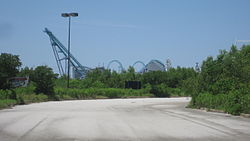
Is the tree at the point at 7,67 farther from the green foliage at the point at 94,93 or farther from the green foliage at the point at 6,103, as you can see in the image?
the green foliage at the point at 94,93

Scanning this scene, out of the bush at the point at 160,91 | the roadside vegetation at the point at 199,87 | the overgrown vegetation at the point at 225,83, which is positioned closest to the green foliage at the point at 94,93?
the roadside vegetation at the point at 199,87

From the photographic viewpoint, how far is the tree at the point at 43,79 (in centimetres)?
5519

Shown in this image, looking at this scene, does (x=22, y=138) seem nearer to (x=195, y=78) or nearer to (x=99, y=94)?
(x=195, y=78)

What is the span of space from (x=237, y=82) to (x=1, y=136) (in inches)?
849

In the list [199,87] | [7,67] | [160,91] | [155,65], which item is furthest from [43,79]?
[155,65]

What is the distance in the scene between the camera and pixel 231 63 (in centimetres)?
3206

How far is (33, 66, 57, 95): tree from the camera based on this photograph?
55.2m

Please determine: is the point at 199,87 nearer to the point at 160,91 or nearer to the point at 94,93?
the point at 94,93

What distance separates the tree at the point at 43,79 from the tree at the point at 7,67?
31.3 feet

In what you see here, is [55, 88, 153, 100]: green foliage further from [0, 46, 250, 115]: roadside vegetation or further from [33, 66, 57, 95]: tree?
[33, 66, 57, 95]: tree

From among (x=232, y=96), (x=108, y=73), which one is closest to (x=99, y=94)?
(x=108, y=73)

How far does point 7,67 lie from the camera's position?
145 ft

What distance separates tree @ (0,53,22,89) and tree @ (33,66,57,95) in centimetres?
955

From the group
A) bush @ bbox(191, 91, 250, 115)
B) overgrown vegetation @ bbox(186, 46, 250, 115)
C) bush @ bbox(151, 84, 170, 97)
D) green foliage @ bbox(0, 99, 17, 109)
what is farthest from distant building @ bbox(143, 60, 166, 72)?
bush @ bbox(191, 91, 250, 115)
